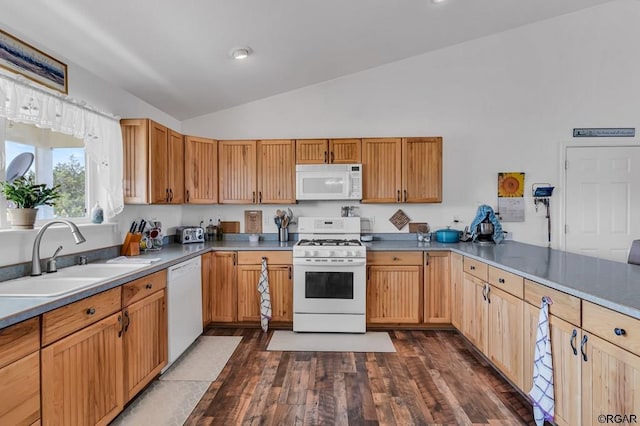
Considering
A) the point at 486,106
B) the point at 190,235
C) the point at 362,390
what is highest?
the point at 486,106

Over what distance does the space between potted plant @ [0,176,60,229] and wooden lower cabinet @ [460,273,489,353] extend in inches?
125

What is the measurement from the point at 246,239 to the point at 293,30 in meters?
2.36

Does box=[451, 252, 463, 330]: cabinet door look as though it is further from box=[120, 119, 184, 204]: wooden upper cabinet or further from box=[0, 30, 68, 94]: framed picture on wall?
box=[0, 30, 68, 94]: framed picture on wall

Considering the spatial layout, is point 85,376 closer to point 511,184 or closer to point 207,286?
point 207,286

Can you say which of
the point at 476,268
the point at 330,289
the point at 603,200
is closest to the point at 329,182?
the point at 330,289

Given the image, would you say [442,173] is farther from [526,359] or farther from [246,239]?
[246,239]

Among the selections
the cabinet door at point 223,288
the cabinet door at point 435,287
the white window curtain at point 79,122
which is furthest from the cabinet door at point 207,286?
the cabinet door at point 435,287

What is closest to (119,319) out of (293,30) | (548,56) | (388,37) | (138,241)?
(138,241)

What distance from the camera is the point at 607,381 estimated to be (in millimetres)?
1368

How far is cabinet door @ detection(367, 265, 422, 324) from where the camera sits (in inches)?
125

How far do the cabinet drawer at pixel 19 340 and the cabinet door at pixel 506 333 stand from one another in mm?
2603

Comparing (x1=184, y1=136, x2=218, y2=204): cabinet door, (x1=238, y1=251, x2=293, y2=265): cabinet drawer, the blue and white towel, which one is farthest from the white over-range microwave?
the blue and white towel

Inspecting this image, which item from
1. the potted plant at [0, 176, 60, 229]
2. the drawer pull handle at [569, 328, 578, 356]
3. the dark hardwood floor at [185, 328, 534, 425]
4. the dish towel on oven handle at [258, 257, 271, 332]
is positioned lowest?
the dark hardwood floor at [185, 328, 534, 425]

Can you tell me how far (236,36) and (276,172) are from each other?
57.9 inches
